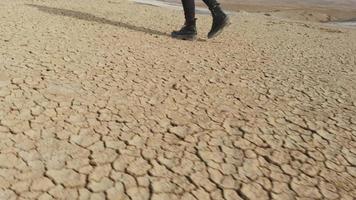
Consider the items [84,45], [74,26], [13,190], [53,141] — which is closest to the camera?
[13,190]

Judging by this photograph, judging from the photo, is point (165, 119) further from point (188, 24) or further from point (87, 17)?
point (87, 17)

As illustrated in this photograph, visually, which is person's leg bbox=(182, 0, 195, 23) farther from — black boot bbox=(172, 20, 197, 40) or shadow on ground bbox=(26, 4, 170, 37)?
shadow on ground bbox=(26, 4, 170, 37)

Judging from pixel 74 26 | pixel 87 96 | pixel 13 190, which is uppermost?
pixel 74 26

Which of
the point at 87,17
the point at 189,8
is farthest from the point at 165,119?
the point at 87,17

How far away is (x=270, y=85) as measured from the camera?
2531mm

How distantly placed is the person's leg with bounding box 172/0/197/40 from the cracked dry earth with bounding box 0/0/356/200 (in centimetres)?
15

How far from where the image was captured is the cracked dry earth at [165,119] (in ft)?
4.57

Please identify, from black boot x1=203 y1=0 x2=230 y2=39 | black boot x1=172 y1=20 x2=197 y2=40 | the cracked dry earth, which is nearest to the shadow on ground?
black boot x1=172 y1=20 x2=197 y2=40

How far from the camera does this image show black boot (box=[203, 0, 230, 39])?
3.29 meters

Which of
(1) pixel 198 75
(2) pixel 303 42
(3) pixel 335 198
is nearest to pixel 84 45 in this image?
(1) pixel 198 75

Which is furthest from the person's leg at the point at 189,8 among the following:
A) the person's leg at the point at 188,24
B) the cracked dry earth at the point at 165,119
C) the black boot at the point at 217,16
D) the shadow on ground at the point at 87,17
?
the shadow on ground at the point at 87,17

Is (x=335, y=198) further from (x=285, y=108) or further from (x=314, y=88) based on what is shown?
(x=314, y=88)

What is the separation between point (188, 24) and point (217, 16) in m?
0.29

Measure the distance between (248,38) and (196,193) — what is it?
3079 mm
